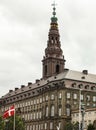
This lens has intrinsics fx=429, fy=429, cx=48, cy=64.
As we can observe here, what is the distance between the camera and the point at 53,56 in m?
176

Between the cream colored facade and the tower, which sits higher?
the tower

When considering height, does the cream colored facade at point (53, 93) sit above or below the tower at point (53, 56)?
below

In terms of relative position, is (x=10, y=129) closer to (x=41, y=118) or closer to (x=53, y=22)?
(x=41, y=118)

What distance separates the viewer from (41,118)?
163 meters

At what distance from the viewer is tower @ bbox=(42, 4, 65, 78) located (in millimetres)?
175250

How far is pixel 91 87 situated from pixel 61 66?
23.2 meters

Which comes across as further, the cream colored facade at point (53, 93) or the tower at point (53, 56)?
the tower at point (53, 56)

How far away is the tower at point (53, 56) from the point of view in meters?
175

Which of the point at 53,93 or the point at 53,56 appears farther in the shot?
the point at 53,56

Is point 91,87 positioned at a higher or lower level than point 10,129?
higher

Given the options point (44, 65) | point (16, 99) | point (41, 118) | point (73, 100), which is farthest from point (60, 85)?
point (16, 99)

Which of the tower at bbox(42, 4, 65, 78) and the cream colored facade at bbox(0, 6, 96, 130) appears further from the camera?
the tower at bbox(42, 4, 65, 78)

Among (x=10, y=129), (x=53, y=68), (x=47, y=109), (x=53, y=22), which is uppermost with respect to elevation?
(x=53, y=22)

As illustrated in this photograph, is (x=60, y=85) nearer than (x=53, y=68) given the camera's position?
Yes
